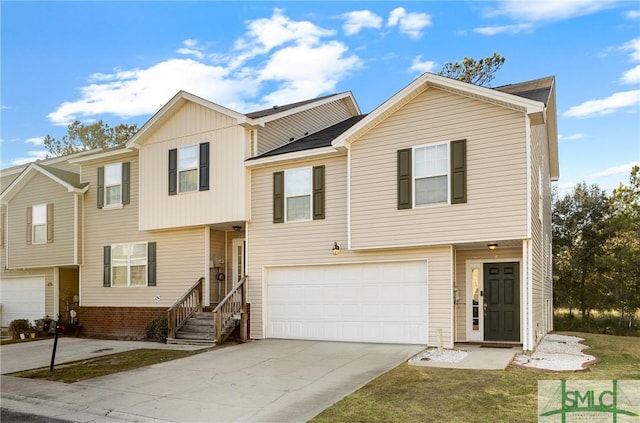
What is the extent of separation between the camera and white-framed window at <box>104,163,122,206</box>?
1898 cm

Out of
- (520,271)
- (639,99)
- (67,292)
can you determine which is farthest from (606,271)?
(67,292)

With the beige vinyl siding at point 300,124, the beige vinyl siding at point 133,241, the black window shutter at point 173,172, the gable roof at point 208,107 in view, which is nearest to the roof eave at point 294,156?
the beige vinyl siding at point 300,124

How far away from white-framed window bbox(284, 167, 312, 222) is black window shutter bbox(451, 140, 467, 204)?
4.24 m

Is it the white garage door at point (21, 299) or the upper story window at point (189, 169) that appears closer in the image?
the upper story window at point (189, 169)

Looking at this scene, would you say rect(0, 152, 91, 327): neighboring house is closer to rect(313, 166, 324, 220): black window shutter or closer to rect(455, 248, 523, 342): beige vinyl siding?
rect(313, 166, 324, 220): black window shutter

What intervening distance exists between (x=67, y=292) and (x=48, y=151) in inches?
1086

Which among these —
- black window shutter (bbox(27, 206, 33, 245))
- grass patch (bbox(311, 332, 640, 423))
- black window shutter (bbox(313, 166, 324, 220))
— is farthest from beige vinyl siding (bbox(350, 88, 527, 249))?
black window shutter (bbox(27, 206, 33, 245))

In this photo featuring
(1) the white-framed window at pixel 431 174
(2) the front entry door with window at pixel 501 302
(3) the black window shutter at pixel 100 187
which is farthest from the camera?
(3) the black window shutter at pixel 100 187

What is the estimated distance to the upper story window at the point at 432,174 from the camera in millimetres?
12711

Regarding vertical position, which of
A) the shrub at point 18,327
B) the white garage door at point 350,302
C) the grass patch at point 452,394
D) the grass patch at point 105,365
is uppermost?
the white garage door at point 350,302

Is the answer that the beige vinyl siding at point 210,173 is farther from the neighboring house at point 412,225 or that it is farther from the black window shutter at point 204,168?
the neighboring house at point 412,225

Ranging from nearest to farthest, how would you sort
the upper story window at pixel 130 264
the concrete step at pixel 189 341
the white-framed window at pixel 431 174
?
1. the white-framed window at pixel 431 174
2. the concrete step at pixel 189 341
3. the upper story window at pixel 130 264

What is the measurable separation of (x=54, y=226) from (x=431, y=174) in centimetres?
1438

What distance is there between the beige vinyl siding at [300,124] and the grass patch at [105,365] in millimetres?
6444
